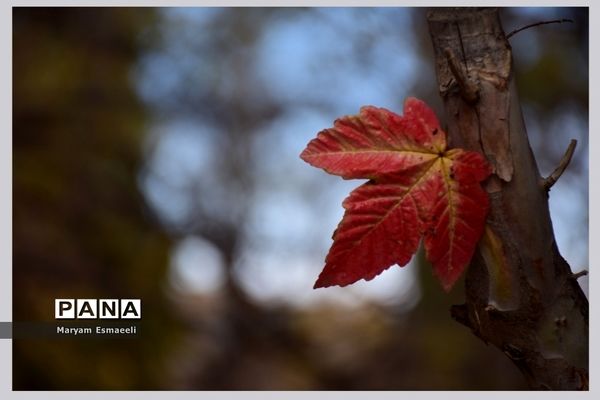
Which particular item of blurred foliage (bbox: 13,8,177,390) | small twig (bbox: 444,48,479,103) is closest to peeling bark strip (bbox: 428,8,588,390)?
small twig (bbox: 444,48,479,103)

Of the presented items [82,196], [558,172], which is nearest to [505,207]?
[558,172]

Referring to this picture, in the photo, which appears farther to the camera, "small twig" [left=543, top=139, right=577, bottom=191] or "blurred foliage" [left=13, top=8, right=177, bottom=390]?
"blurred foliage" [left=13, top=8, right=177, bottom=390]

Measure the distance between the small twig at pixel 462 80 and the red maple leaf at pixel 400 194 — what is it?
1.0 inches

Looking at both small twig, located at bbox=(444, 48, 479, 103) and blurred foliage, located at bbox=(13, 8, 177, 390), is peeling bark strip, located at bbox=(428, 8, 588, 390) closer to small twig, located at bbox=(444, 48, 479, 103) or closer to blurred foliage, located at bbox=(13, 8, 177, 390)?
small twig, located at bbox=(444, 48, 479, 103)

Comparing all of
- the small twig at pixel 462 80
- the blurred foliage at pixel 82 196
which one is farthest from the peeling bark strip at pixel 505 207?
the blurred foliage at pixel 82 196

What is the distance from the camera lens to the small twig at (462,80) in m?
0.37

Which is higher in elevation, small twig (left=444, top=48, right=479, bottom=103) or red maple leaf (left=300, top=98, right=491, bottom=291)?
small twig (left=444, top=48, right=479, bottom=103)

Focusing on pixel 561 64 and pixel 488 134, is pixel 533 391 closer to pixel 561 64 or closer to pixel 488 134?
pixel 488 134

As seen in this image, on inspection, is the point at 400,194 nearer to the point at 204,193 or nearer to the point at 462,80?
the point at 462,80

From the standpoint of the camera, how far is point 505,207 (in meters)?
0.38

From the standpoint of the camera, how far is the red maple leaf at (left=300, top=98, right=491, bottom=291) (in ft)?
1.25

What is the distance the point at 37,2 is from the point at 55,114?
0.73m

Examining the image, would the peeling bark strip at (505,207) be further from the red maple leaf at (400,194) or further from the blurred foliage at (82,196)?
the blurred foliage at (82,196)

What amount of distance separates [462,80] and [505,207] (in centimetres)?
8
